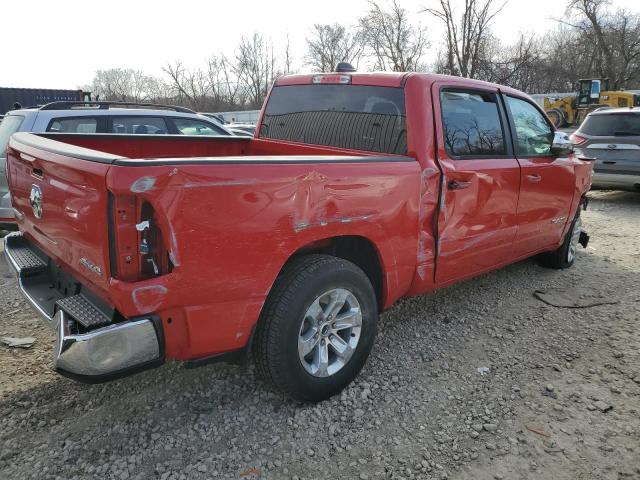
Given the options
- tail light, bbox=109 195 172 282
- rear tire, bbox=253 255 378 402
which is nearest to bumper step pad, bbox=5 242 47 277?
tail light, bbox=109 195 172 282

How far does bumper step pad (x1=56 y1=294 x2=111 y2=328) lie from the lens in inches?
85.8

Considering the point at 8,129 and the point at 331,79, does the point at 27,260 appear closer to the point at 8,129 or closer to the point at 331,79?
the point at 331,79

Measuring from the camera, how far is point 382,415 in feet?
9.10

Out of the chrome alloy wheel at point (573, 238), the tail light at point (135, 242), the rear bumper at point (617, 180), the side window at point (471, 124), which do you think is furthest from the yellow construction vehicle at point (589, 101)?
the tail light at point (135, 242)

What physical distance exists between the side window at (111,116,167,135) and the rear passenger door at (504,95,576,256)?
14.7ft

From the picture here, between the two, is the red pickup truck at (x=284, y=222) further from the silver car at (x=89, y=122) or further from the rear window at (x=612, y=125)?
the rear window at (x=612, y=125)

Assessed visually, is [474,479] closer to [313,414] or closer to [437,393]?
[437,393]

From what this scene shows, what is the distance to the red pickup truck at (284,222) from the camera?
6.77ft

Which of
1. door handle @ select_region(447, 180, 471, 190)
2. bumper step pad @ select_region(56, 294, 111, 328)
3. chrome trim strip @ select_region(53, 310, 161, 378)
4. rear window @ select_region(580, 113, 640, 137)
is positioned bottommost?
chrome trim strip @ select_region(53, 310, 161, 378)

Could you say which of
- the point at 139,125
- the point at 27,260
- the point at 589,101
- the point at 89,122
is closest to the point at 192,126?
the point at 139,125

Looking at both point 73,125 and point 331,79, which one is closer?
point 331,79

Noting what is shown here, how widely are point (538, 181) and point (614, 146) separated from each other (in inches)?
227

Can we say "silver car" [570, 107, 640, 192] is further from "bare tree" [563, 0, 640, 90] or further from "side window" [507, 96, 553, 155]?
"bare tree" [563, 0, 640, 90]

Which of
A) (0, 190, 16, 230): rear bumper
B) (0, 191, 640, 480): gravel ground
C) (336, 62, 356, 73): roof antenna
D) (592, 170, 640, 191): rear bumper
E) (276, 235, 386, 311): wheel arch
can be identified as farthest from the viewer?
(592, 170, 640, 191): rear bumper
